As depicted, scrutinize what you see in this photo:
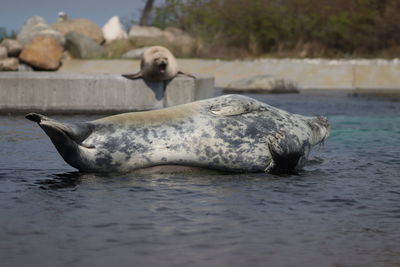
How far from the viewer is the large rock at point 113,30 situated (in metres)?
37.5

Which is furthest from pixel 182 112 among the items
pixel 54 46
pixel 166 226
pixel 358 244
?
pixel 54 46

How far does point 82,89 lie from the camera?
1466 centimetres

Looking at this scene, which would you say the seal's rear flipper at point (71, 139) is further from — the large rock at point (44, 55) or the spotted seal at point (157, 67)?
the large rock at point (44, 55)

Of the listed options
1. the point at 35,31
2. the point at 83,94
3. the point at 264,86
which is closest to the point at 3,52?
the point at 35,31

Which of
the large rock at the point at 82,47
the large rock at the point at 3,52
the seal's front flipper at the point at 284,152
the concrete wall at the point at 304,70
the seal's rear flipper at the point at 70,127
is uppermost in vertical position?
the large rock at the point at 82,47

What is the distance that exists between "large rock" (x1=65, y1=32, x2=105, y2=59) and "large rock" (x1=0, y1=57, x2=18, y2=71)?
4234mm

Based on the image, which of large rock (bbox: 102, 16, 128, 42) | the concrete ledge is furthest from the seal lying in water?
large rock (bbox: 102, 16, 128, 42)

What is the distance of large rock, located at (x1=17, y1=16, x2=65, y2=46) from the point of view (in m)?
32.0

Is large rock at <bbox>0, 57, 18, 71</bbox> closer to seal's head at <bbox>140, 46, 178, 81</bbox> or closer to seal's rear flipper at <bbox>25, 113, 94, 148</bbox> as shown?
seal's head at <bbox>140, 46, 178, 81</bbox>

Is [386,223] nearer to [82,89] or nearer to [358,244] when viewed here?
[358,244]

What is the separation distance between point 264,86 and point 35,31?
13225 millimetres

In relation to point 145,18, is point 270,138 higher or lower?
lower

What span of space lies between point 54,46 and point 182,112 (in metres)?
22.2

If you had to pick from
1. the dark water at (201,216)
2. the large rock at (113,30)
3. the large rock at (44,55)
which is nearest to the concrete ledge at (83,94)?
the dark water at (201,216)
